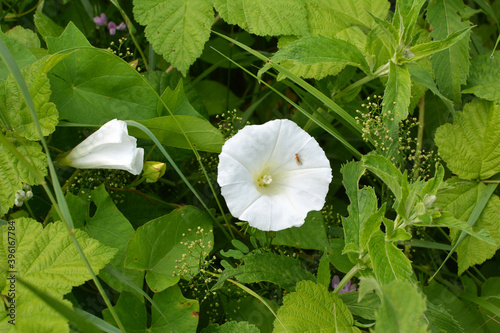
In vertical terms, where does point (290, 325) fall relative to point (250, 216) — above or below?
below

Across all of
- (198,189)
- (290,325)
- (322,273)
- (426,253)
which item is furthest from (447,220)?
(198,189)

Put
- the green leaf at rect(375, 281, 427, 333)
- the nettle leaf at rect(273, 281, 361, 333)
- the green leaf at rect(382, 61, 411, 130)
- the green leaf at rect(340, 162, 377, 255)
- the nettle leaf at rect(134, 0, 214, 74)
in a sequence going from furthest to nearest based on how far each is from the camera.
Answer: the nettle leaf at rect(134, 0, 214, 74)
the green leaf at rect(382, 61, 411, 130)
the green leaf at rect(340, 162, 377, 255)
the nettle leaf at rect(273, 281, 361, 333)
the green leaf at rect(375, 281, 427, 333)

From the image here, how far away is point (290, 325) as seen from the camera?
150 centimetres

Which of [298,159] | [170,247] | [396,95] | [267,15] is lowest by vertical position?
[170,247]

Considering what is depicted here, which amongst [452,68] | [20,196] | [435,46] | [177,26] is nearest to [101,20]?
[177,26]

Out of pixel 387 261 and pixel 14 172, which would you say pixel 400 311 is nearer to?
pixel 387 261

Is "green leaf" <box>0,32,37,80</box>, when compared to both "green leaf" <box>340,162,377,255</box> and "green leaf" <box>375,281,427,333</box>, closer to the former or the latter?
"green leaf" <box>340,162,377,255</box>

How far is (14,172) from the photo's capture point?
154cm

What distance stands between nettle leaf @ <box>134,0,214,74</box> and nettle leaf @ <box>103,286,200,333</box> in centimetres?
91

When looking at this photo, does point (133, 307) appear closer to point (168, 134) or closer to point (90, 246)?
point (90, 246)

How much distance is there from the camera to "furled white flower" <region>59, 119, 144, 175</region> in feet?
5.25

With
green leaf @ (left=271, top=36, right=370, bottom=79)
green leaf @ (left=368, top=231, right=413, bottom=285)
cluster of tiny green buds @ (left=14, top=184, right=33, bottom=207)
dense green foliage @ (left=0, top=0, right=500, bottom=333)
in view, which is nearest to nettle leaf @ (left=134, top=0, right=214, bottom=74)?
dense green foliage @ (left=0, top=0, right=500, bottom=333)

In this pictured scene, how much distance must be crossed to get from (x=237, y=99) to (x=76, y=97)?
97cm

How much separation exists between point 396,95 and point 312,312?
2.87 ft
